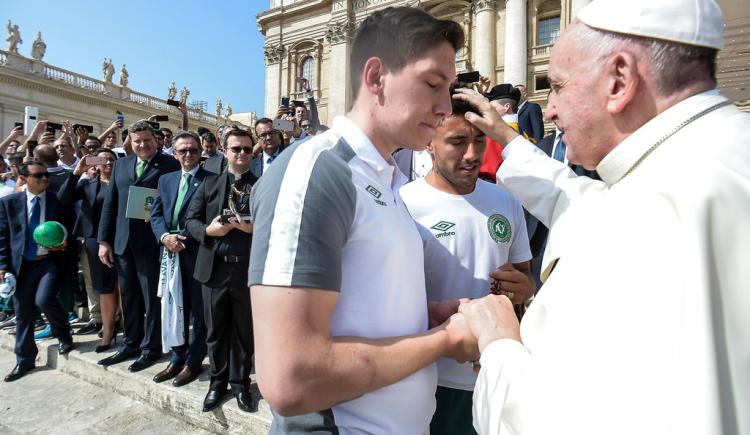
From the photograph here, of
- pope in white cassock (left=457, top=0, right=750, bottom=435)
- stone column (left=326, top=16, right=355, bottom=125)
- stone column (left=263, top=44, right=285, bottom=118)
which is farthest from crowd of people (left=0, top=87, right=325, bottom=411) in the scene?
stone column (left=263, top=44, right=285, bottom=118)

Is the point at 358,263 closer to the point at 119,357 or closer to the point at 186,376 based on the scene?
the point at 186,376

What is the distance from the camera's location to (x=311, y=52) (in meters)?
30.8

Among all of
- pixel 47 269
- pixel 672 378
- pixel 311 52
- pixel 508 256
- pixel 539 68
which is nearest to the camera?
pixel 672 378

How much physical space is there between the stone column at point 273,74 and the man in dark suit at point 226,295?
2980 centimetres

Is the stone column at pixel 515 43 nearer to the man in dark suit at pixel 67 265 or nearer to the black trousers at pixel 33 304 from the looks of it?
the man in dark suit at pixel 67 265

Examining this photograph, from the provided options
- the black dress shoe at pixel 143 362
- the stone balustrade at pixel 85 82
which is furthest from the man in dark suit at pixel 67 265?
the stone balustrade at pixel 85 82

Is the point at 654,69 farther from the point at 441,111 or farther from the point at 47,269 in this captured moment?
the point at 47,269

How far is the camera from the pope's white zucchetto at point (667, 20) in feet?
3.43

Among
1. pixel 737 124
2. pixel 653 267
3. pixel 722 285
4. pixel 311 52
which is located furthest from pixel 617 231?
pixel 311 52

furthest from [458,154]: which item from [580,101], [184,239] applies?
[184,239]

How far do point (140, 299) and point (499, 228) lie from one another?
4.43 m

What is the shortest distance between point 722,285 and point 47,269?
21.3 feet

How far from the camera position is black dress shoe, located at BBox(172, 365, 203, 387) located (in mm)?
3914

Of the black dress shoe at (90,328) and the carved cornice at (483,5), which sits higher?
the carved cornice at (483,5)
